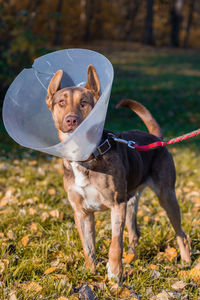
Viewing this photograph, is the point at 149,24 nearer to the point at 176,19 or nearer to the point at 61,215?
the point at 176,19

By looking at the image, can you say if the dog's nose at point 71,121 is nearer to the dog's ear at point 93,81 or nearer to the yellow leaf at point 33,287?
the dog's ear at point 93,81

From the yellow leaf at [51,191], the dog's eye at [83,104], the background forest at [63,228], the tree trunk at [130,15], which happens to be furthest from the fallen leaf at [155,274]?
the tree trunk at [130,15]

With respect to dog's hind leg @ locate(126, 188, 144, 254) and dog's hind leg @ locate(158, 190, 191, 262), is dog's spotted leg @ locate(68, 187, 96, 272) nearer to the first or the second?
dog's hind leg @ locate(126, 188, 144, 254)

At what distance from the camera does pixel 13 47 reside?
8086mm

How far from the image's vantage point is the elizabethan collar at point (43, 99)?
235 centimetres

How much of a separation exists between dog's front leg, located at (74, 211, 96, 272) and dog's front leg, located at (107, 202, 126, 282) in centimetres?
32

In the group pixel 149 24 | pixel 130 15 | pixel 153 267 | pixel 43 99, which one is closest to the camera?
pixel 43 99

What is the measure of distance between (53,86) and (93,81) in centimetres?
32

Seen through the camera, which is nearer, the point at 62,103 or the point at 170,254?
the point at 62,103

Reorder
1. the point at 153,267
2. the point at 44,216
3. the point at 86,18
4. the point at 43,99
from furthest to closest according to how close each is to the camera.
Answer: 1. the point at 86,18
2. the point at 44,216
3. the point at 153,267
4. the point at 43,99

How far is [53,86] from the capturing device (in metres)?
2.70

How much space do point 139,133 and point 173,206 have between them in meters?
0.79

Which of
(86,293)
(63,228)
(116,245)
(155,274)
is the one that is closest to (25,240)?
(63,228)

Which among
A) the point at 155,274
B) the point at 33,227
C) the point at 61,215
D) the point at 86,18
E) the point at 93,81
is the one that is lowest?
the point at 86,18
